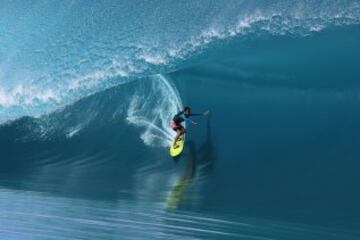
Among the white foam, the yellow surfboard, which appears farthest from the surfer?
the white foam

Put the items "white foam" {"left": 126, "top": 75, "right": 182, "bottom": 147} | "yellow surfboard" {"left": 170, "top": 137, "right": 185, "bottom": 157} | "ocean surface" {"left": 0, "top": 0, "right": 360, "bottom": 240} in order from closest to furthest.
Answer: "ocean surface" {"left": 0, "top": 0, "right": 360, "bottom": 240} < "yellow surfboard" {"left": 170, "top": 137, "right": 185, "bottom": 157} < "white foam" {"left": 126, "top": 75, "right": 182, "bottom": 147}

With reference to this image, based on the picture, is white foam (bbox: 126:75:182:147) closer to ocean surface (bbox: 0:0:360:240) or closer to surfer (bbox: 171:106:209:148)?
ocean surface (bbox: 0:0:360:240)

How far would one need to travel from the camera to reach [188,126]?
11.8 metres

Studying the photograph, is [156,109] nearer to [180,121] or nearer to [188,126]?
[188,126]

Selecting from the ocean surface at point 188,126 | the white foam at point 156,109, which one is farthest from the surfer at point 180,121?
the white foam at point 156,109

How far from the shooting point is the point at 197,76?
13039mm

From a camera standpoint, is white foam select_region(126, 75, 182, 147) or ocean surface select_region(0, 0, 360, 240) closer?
ocean surface select_region(0, 0, 360, 240)

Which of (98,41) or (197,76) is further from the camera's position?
(98,41)

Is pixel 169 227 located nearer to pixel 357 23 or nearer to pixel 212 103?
pixel 212 103

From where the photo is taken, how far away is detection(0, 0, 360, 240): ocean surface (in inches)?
321

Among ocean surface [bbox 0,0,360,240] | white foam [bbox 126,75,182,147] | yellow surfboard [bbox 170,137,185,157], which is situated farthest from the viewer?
white foam [bbox 126,75,182,147]

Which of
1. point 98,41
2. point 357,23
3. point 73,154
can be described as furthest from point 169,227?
point 98,41

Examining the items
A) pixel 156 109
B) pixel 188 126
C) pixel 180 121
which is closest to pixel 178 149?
pixel 180 121

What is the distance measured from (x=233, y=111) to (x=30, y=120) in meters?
4.22
